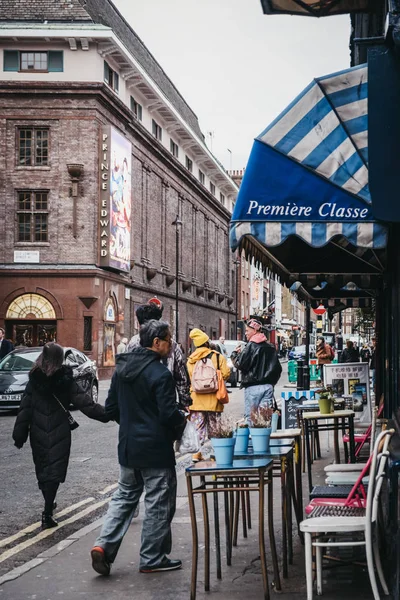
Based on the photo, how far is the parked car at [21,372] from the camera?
20938 millimetres

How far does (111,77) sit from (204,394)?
3210 cm

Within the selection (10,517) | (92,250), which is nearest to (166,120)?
(92,250)

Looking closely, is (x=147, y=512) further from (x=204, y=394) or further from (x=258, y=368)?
(x=258, y=368)

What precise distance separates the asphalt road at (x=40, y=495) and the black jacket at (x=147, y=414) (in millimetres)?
1558

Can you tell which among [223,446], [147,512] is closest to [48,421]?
[147,512]

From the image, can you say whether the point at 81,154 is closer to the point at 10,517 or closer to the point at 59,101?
the point at 59,101

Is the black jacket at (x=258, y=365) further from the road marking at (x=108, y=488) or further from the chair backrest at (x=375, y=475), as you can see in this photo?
the chair backrest at (x=375, y=475)

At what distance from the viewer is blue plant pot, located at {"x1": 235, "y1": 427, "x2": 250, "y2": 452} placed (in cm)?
647

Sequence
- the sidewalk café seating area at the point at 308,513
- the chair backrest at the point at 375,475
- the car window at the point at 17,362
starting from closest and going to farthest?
the chair backrest at the point at 375,475 → the sidewalk café seating area at the point at 308,513 → the car window at the point at 17,362

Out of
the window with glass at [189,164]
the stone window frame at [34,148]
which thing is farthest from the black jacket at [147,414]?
the window with glass at [189,164]

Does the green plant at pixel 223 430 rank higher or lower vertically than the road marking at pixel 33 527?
higher

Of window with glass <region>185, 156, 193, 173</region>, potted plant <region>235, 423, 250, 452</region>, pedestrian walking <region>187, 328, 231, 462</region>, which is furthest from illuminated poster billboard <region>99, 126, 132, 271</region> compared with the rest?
potted plant <region>235, 423, 250, 452</region>

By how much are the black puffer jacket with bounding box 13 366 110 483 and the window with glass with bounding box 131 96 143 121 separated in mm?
37258

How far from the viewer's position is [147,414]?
648 cm
